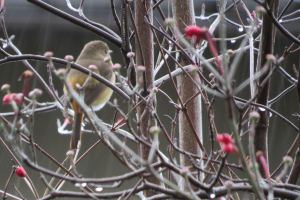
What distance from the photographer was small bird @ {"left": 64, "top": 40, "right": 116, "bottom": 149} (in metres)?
2.71

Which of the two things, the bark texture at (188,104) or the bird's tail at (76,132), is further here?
the bird's tail at (76,132)

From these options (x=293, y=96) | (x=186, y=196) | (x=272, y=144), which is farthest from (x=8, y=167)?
(x=186, y=196)

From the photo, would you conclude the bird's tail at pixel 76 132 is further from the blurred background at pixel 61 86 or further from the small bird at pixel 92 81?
the blurred background at pixel 61 86

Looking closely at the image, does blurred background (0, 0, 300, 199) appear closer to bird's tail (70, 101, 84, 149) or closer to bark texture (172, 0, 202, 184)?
bird's tail (70, 101, 84, 149)

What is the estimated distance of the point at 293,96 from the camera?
16.8 feet

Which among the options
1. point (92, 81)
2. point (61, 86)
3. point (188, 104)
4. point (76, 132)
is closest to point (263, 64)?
point (188, 104)

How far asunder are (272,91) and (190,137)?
342 cm

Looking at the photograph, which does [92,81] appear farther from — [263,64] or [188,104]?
[263,64]

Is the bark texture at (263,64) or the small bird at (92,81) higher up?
the bark texture at (263,64)

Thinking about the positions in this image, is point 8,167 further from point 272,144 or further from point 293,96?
point 293,96

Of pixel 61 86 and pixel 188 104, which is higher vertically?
pixel 188 104

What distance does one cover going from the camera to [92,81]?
3.12 metres

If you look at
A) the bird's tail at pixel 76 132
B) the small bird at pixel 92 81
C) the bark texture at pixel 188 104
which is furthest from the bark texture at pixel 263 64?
the small bird at pixel 92 81

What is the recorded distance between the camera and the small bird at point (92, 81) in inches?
107
